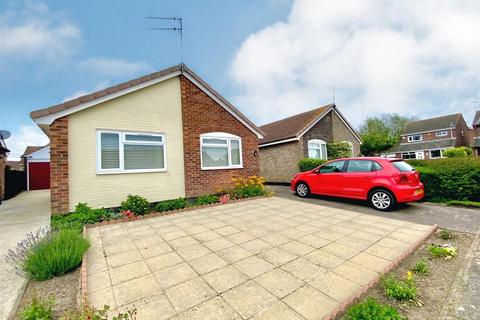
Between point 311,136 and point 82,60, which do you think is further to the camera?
point 311,136

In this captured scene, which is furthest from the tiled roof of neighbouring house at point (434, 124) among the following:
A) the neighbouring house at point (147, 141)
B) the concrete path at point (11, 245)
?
the concrete path at point (11, 245)

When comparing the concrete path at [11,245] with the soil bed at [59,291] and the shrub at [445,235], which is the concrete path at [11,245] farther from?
the shrub at [445,235]

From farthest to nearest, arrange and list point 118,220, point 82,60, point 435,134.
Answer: point 435,134, point 82,60, point 118,220

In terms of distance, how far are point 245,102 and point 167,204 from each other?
12.7 metres

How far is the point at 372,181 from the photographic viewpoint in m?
6.43

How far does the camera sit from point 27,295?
98.1 inches

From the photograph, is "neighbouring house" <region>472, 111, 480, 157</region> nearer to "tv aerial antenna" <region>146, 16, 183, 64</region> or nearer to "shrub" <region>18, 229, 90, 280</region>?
"tv aerial antenna" <region>146, 16, 183, 64</region>

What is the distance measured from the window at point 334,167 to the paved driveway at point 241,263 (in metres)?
2.53

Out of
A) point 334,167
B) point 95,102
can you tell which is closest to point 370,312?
point 334,167

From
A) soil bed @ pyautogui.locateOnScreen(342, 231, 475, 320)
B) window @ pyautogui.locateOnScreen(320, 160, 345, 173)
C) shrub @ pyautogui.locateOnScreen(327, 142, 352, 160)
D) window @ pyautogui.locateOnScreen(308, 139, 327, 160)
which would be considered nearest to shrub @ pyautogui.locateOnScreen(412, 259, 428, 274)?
soil bed @ pyautogui.locateOnScreen(342, 231, 475, 320)

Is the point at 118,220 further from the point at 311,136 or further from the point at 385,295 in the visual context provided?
the point at 311,136

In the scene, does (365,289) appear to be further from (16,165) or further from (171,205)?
(16,165)

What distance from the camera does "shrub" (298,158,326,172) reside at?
38.4 ft

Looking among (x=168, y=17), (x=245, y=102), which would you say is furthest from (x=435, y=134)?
(x=168, y=17)
